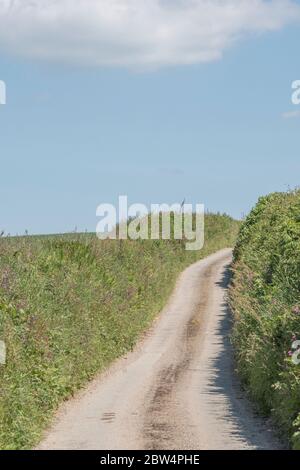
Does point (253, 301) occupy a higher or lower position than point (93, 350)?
higher

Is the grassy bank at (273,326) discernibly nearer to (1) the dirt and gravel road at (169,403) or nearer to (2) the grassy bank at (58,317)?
(1) the dirt and gravel road at (169,403)

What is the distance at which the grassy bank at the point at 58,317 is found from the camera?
1852 centimetres

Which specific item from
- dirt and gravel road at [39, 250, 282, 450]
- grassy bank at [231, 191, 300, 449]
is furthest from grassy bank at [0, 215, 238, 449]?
grassy bank at [231, 191, 300, 449]

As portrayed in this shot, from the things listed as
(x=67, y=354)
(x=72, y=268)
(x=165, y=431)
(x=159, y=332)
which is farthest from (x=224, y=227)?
(x=165, y=431)

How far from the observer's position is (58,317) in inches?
929

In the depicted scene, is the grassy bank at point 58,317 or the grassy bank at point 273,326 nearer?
the grassy bank at point 273,326

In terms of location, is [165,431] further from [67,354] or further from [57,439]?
[67,354]

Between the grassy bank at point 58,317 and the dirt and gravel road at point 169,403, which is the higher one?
the grassy bank at point 58,317

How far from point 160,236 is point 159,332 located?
20740mm

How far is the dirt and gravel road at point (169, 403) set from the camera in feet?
56.0

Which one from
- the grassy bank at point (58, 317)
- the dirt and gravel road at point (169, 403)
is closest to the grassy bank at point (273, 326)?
the dirt and gravel road at point (169, 403)

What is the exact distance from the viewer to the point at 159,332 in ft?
118

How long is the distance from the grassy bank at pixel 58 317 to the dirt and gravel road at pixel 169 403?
2.11 ft
